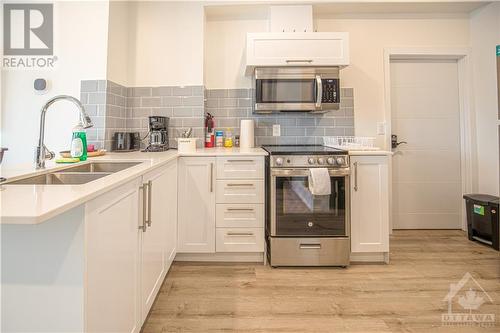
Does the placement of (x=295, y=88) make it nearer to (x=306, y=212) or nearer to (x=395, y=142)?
(x=306, y=212)

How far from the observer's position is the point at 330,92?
2.63 meters

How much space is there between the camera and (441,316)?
1.71 meters

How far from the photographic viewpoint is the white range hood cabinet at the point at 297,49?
8.60 ft

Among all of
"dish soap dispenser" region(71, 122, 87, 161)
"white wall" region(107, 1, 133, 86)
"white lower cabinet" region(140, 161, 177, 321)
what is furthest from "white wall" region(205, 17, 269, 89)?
"dish soap dispenser" region(71, 122, 87, 161)

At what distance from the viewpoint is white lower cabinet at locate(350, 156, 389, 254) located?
2.40 meters

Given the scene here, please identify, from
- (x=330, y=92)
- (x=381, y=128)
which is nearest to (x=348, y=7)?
(x=330, y=92)

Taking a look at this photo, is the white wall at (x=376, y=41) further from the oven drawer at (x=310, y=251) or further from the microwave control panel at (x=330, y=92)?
the oven drawer at (x=310, y=251)

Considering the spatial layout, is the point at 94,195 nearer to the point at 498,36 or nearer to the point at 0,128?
the point at 0,128


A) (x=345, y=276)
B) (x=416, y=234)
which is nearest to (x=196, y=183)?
(x=345, y=276)

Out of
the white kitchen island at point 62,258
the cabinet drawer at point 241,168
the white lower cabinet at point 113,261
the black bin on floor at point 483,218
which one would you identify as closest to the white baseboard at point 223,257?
the cabinet drawer at point 241,168

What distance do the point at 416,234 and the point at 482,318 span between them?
155cm

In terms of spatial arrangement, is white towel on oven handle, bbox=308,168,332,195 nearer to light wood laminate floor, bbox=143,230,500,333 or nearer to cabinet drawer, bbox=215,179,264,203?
cabinet drawer, bbox=215,179,264,203

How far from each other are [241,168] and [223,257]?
0.77 m

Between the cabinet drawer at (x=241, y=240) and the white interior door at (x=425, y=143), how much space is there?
1.78m
